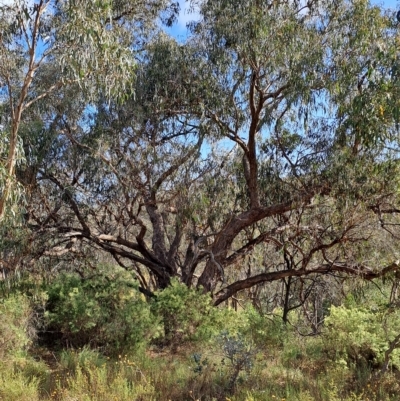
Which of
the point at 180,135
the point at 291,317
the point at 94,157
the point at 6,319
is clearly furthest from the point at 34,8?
the point at 291,317

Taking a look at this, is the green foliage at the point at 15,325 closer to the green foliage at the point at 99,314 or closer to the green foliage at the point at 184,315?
the green foliage at the point at 99,314

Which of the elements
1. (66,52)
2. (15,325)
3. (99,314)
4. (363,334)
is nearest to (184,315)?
(99,314)

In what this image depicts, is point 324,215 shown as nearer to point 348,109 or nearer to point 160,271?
point 348,109

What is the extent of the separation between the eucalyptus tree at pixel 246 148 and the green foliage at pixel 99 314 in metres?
1.69

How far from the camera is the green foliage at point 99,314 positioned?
7.02 meters

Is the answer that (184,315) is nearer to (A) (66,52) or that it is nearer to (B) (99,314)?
(B) (99,314)

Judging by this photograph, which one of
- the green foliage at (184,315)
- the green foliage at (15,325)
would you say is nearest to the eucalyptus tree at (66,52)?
the green foliage at (15,325)

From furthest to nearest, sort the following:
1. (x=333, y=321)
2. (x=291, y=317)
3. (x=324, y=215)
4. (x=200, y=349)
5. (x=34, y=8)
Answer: (x=291, y=317)
(x=324, y=215)
(x=200, y=349)
(x=333, y=321)
(x=34, y=8)

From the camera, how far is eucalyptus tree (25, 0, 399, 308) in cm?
760

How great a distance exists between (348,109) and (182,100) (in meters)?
2.94

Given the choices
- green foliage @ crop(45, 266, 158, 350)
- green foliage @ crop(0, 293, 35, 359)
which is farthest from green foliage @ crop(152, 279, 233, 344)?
green foliage @ crop(0, 293, 35, 359)

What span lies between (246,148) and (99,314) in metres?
3.90

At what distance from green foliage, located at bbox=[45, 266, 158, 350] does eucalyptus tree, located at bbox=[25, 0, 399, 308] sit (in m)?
1.69

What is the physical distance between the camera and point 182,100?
8.58 meters
